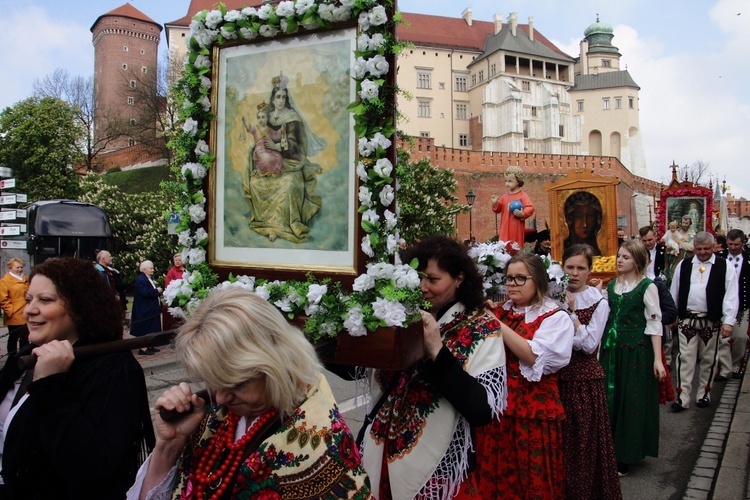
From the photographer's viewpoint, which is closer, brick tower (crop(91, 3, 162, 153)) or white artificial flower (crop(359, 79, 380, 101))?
white artificial flower (crop(359, 79, 380, 101))

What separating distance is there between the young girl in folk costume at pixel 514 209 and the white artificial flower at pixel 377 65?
328 centimetres

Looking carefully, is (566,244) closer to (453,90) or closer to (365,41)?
(365,41)

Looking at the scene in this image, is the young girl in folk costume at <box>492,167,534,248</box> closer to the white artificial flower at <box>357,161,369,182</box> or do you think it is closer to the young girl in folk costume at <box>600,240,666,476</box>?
the young girl in folk costume at <box>600,240,666,476</box>

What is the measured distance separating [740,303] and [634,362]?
3897mm

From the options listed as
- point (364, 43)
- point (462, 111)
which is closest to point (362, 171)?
point (364, 43)

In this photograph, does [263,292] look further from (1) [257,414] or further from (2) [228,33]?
(2) [228,33]

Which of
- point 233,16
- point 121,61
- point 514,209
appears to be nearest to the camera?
point 233,16

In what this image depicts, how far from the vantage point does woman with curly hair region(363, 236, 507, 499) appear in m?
2.68

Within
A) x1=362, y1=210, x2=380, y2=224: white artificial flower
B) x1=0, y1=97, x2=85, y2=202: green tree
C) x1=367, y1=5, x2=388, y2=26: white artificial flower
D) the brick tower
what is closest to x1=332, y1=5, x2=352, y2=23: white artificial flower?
x1=367, y1=5, x2=388, y2=26: white artificial flower

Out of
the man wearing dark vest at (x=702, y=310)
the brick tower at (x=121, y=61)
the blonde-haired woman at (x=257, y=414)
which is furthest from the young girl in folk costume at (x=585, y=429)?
the brick tower at (x=121, y=61)

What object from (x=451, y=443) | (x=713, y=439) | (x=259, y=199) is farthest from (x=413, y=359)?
(x=713, y=439)

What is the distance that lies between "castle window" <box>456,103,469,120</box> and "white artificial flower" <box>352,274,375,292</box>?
71460mm

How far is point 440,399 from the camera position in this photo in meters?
2.82

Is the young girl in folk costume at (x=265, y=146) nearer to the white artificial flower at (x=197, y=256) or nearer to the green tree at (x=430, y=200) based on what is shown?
the white artificial flower at (x=197, y=256)
